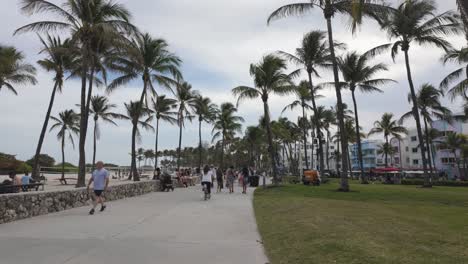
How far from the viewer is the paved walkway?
19.0 feet

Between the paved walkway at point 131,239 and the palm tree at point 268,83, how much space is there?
686 inches

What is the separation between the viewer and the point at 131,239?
725 centimetres

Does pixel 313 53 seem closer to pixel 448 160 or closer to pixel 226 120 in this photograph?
pixel 226 120

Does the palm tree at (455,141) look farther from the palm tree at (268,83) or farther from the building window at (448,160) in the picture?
the palm tree at (268,83)

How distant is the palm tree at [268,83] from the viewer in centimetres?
2750

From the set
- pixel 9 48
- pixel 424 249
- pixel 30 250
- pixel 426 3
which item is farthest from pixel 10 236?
pixel 426 3

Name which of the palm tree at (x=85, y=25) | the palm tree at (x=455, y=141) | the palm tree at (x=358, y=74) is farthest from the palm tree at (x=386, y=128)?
the palm tree at (x=85, y=25)

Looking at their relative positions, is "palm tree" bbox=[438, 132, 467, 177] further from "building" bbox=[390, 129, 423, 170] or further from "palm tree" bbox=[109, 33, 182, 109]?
"palm tree" bbox=[109, 33, 182, 109]

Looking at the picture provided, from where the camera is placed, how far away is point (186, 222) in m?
9.69

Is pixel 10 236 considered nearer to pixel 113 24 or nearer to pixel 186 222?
pixel 186 222

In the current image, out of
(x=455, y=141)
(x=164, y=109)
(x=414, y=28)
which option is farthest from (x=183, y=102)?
(x=455, y=141)

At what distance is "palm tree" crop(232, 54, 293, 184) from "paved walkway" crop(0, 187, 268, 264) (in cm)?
1743

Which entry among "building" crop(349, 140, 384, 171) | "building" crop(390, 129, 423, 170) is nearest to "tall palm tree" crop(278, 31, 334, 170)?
"building" crop(390, 129, 423, 170)

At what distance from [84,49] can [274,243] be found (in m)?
14.6
